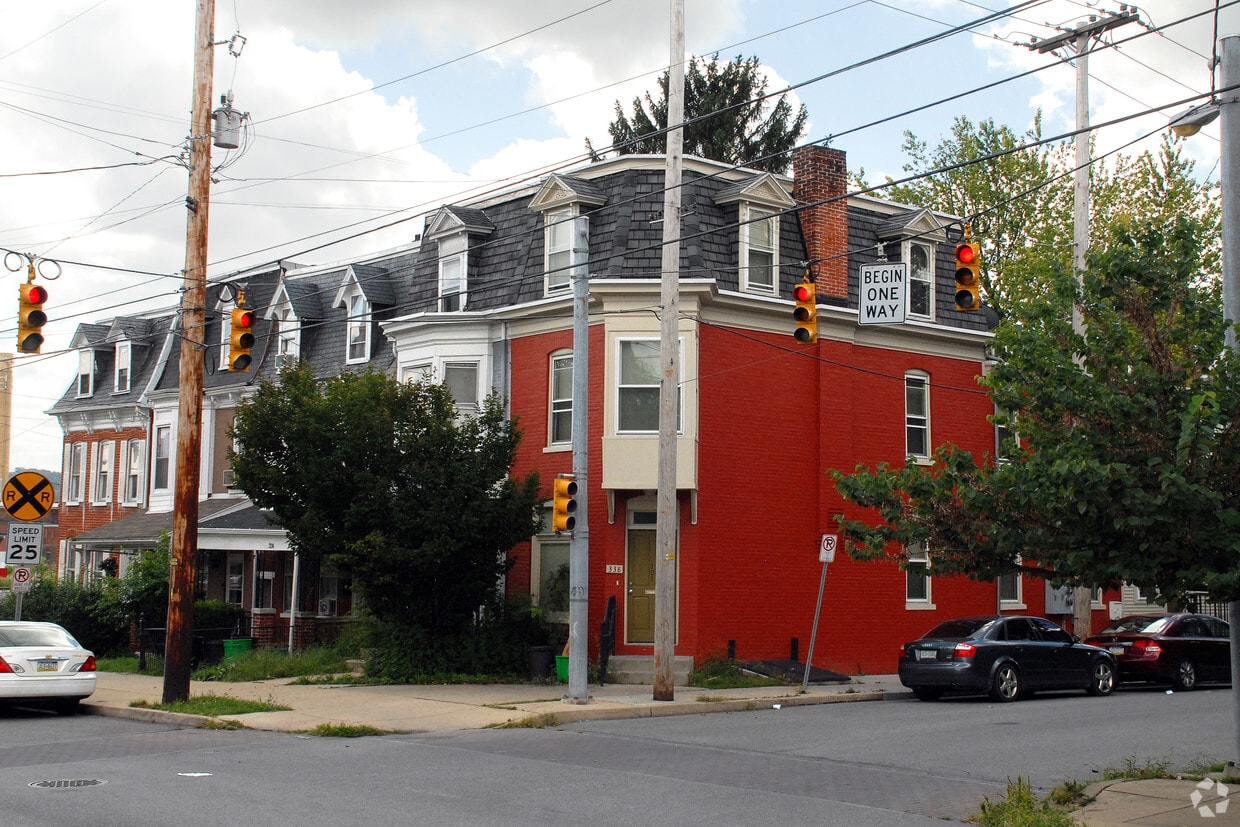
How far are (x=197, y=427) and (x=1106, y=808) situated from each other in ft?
45.0

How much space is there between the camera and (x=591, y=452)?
2486cm

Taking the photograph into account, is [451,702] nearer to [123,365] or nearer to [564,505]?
[564,505]

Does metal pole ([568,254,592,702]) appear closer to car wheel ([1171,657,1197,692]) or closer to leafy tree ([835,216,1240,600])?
leafy tree ([835,216,1240,600])

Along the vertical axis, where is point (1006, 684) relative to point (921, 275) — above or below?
below

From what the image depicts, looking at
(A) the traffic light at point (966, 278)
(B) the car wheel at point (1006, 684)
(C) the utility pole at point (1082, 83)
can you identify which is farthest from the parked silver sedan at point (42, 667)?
(C) the utility pole at point (1082, 83)

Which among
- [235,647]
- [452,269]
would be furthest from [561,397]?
[235,647]

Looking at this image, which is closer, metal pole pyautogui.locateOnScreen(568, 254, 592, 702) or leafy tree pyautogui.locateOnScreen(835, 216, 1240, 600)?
leafy tree pyautogui.locateOnScreen(835, 216, 1240, 600)

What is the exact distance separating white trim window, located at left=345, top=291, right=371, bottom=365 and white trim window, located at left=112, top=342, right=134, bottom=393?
12.2 meters

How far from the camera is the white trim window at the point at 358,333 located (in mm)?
31750

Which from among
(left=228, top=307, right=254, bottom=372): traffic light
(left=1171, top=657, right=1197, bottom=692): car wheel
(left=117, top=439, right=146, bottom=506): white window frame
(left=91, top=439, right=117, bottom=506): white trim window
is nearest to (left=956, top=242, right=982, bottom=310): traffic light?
(left=228, top=307, right=254, bottom=372): traffic light

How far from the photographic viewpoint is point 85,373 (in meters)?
43.4

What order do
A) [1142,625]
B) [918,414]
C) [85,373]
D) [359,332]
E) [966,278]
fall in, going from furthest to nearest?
1. [85,373]
2. [359,332]
3. [918,414]
4. [1142,625]
5. [966,278]

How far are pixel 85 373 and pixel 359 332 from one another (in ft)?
53.6

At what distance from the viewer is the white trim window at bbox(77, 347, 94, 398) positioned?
42.9 metres
